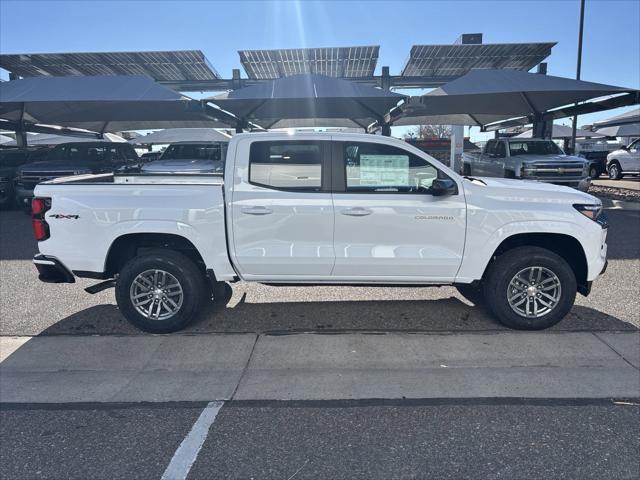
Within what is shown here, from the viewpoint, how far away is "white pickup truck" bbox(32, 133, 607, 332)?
4.65 metres

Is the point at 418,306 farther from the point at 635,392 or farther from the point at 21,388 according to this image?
the point at 21,388

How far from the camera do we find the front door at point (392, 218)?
15.3ft

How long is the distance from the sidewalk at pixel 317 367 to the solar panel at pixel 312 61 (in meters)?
18.7

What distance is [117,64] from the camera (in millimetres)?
22750

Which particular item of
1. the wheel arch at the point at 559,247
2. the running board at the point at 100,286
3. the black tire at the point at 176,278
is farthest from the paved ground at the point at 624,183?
the running board at the point at 100,286

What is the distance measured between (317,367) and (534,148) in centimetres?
1332

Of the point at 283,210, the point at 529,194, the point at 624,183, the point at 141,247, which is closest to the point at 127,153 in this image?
the point at 141,247

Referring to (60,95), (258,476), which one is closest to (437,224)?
(258,476)

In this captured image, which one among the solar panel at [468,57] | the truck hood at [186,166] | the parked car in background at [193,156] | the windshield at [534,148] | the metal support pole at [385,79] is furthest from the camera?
the metal support pole at [385,79]

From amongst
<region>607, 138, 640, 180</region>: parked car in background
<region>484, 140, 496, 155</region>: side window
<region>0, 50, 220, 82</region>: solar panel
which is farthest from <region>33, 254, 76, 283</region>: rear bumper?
<region>607, 138, 640, 180</region>: parked car in background

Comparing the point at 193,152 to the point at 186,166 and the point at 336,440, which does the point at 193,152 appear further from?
the point at 336,440

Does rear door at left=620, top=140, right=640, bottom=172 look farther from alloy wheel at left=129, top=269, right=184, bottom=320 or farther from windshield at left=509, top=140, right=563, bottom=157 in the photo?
alloy wheel at left=129, top=269, right=184, bottom=320

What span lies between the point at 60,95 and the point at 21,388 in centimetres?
1268

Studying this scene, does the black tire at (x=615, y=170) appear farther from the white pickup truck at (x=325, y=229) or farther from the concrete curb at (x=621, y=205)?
the white pickup truck at (x=325, y=229)
